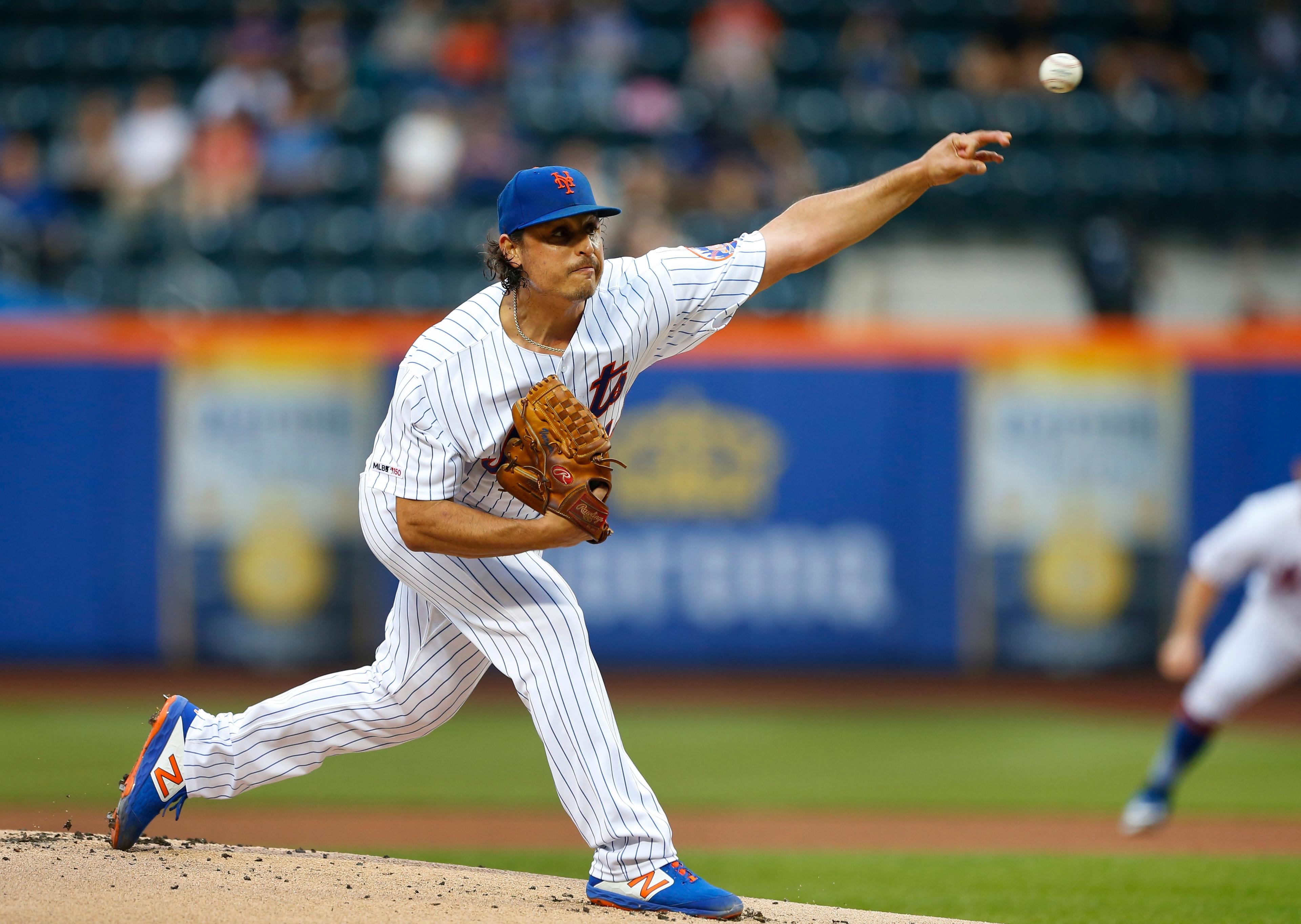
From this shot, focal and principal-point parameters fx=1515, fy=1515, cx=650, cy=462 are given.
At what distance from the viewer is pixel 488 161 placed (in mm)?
10562

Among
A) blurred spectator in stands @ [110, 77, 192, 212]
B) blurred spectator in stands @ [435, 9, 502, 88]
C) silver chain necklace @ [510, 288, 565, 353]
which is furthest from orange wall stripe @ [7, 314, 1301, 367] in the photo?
silver chain necklace @ [510, 288, 565, 353]

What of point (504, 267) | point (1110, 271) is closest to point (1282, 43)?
point (1110, 271)

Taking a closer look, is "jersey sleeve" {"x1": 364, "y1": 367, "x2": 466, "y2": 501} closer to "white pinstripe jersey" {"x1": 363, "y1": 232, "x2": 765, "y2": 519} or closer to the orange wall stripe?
"white pinstripe jersey" {"x1": 363, "y1": 232, "x2": 765, "y2": 519}


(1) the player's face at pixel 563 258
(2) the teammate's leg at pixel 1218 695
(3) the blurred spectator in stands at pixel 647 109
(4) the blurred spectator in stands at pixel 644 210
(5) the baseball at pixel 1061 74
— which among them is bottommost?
(2) the teammate's leg at pixel 1218 695

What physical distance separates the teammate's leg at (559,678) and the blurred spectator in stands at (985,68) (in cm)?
855

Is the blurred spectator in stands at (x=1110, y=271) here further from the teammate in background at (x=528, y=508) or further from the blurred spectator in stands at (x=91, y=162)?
the teammate in background at (x=528, y=508)

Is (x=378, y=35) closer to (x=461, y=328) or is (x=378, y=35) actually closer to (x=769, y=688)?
(x=769, y=688)

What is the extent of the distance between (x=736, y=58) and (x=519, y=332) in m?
8.17

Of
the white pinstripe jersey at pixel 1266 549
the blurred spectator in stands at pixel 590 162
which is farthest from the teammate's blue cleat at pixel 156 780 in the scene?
the blurred spectator in stands at pixel 590 162

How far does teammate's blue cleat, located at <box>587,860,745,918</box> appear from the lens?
3.48 meters

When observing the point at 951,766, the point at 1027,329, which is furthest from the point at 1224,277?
the point at 951,766

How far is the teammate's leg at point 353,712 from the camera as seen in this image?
12.4ft

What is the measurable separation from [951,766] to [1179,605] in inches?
107

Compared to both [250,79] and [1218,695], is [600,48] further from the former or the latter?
[1218,695]
